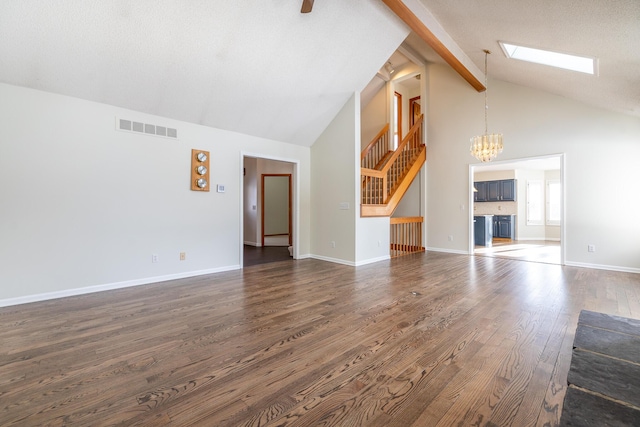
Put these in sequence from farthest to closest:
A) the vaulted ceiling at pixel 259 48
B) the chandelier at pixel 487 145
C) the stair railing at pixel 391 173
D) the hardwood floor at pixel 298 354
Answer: the stair railing at pixel 391 173, the chandelier at pixel 487 145, the vaulted ceiling at pixel 259 48, the hardwood floor at pixel 298 354

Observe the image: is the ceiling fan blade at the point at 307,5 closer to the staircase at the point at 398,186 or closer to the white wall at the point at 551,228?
the staircase at the point at 398,186

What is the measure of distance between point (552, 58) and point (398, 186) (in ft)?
10.9

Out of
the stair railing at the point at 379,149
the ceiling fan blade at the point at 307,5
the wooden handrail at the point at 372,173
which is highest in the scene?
the ceiling fan blade at the point at 307,5

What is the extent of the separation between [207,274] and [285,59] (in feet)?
11.8

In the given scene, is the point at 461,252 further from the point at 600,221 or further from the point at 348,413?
the point at 348,413

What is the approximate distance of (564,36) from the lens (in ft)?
10.3

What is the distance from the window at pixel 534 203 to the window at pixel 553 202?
20 cm

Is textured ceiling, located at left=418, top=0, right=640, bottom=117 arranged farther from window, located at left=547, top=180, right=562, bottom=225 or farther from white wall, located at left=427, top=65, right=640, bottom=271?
window, located at left=547, top=180, right=562, bottom=225

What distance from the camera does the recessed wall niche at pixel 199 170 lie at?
4449mm

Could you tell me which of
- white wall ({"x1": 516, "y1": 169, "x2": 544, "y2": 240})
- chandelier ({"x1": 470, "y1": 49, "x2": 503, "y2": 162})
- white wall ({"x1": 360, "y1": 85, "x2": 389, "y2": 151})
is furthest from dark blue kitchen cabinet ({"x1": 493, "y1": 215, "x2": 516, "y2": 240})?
chandelier ({"x1": 470, "y1": 49, "x2": 503, "y2": 162})

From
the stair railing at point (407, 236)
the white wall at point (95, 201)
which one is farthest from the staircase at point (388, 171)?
the white wall at point (95, 201)

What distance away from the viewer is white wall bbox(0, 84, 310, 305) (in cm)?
315

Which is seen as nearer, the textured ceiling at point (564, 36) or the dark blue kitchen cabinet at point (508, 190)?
the textured ceiling at point (564, 36)

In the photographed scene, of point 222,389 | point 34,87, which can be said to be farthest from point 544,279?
point 34,87
